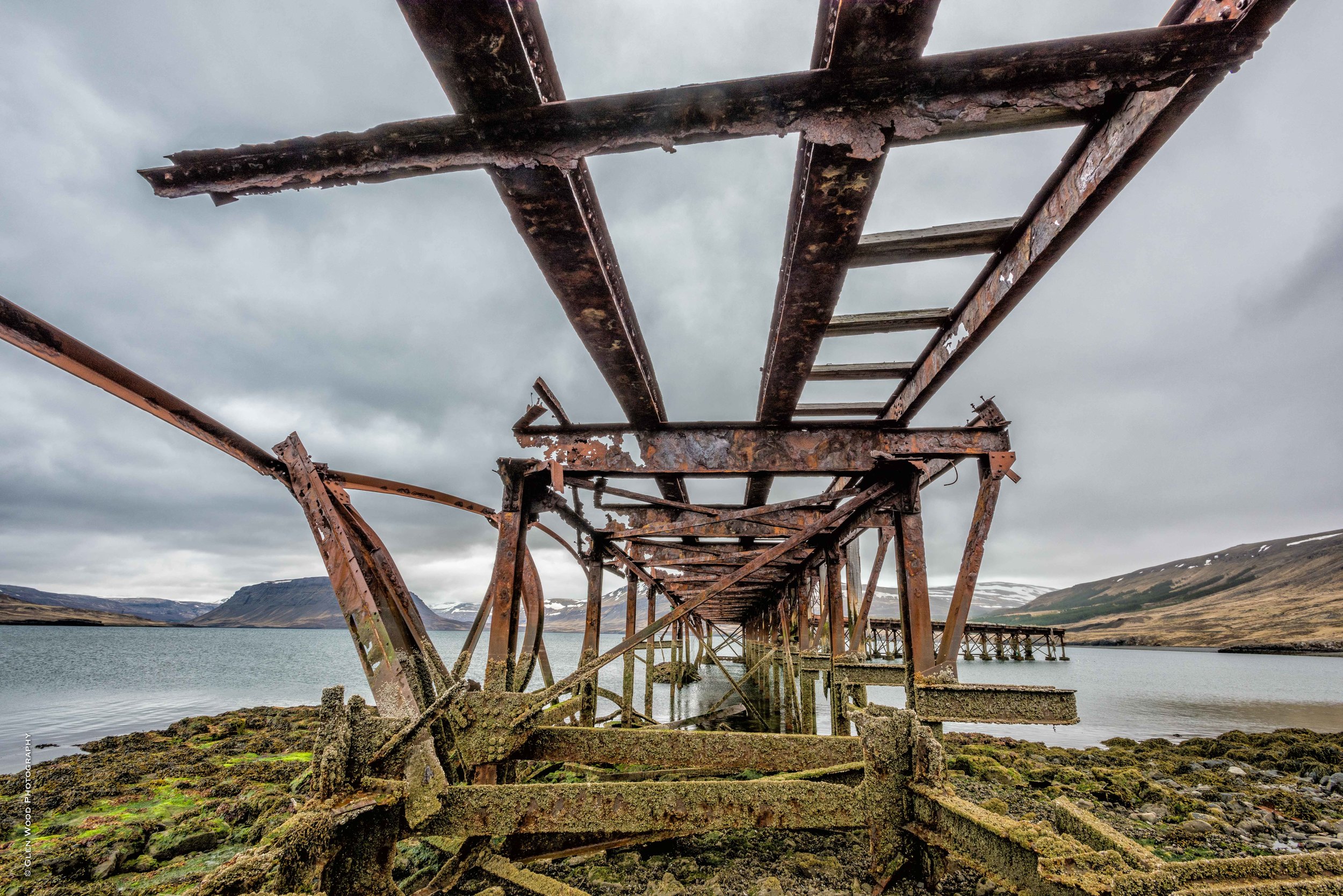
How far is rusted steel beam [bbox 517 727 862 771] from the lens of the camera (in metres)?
3.69

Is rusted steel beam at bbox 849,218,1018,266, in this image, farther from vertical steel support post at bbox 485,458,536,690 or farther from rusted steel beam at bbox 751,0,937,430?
vertical steel support post at bbox 485,458,536,690

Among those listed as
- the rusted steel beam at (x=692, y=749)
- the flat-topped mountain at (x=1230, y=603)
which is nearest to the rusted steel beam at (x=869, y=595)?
the rusted steel beam at (x=692, y=749)

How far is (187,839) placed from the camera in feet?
22.2

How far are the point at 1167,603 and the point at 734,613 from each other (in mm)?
165881

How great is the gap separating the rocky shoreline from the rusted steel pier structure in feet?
1.81

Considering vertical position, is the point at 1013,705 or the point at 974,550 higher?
the point at 974,550

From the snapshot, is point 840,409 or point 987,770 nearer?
point 840,409

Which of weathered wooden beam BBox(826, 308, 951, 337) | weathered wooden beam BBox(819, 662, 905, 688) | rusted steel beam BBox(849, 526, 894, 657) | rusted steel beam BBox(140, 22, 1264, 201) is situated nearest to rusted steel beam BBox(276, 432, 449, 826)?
rusted steel beam BBox(140, 22, 1264, 201)

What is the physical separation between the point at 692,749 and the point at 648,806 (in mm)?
978

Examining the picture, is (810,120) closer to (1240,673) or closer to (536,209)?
(536,209)

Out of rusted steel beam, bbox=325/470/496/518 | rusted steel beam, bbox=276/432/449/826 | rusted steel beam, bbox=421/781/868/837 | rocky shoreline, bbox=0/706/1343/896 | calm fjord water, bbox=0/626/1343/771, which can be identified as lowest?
calm fjord water, bbox=0/626/1343/771

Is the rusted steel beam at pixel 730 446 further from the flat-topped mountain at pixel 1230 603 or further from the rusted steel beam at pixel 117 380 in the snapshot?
the flat-topped mountain at pixel 1230 603

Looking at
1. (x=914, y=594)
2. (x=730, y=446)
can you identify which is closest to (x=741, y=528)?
(x=730, y=446)

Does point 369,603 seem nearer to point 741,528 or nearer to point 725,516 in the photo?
point 725,516
